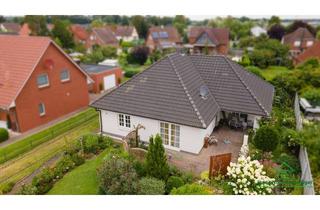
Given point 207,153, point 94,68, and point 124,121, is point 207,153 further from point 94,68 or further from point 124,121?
point 94,68

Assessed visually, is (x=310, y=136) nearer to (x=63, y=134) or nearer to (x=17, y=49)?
(x=63, y=134)

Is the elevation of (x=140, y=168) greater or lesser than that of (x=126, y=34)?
lesser

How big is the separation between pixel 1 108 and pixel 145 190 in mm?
13812

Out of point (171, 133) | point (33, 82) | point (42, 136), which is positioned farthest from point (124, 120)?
point (33, 82)

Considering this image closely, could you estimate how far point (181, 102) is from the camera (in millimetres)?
17094

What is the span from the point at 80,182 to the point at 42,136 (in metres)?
8.06

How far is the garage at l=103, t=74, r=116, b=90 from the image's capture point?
3347cm

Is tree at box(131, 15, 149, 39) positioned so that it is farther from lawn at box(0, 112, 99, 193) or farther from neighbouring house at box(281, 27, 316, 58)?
lawn at box(0, 112, 99, 193)

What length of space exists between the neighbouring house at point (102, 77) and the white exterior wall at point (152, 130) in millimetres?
13437

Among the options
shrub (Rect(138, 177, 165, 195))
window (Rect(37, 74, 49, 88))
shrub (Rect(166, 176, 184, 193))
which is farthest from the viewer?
window (Rect(37, 74, 49, 88))

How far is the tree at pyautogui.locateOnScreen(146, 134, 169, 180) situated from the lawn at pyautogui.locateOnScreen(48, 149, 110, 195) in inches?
115

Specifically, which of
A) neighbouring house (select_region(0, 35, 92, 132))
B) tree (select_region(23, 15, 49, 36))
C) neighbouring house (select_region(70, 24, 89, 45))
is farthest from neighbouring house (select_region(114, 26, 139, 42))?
neighbouring house (select_region(0, 35, 92, 132))

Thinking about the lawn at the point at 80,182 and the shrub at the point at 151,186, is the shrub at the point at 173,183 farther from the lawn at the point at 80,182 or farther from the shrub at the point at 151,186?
the lawn at the point at 80,182

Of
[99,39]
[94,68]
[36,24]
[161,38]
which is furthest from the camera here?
[161,38]
